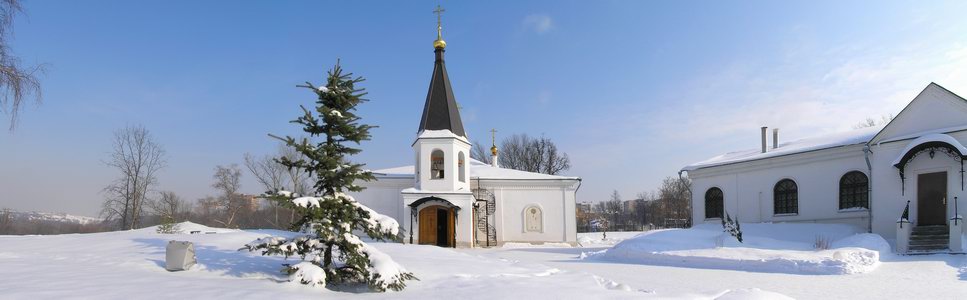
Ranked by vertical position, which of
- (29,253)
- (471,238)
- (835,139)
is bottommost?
(471,238)

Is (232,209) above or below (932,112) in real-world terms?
below

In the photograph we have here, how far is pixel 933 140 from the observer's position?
16.0 meters

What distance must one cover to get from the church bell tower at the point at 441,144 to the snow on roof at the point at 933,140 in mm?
15039

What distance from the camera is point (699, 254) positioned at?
1527cm

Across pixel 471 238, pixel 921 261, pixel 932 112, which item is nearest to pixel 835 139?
pixel 932 112

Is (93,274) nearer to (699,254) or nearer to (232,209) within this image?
(699,254)

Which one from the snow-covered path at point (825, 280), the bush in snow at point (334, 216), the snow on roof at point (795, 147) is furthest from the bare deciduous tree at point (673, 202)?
the bush in snow at point (334, 216)

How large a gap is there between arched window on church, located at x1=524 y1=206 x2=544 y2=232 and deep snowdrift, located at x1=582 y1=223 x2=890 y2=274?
7540 millimetres

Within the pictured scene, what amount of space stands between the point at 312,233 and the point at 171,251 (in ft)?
6.73

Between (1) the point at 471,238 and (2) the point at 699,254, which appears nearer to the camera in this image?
(2) the point at 699,254

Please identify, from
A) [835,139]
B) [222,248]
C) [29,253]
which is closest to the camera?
[29,253]

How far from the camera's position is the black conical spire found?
24.2m

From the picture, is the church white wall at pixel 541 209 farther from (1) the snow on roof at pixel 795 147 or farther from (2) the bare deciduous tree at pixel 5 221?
(2) the bare deciduous tree at pixel 5 221

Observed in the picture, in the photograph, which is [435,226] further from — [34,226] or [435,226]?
[34,226]
